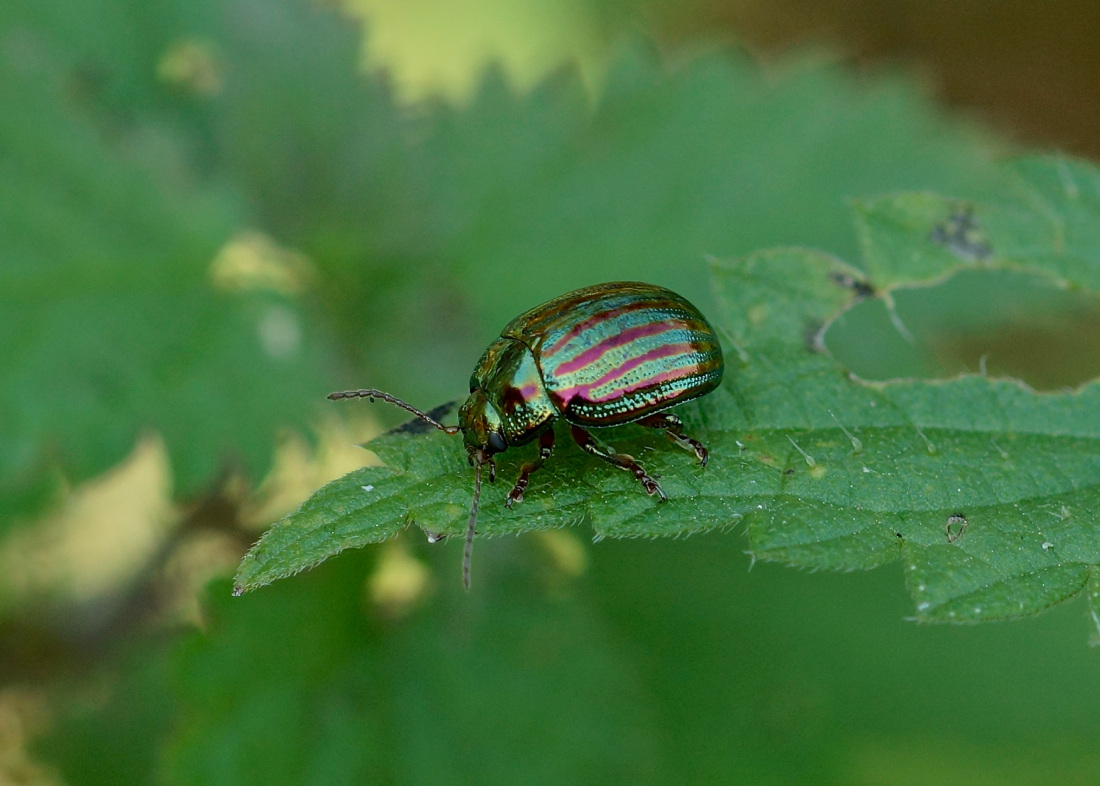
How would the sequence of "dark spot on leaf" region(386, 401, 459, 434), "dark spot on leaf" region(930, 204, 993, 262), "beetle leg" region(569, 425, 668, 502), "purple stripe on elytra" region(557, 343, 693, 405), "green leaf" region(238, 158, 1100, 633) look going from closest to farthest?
"green leaf" region(238, 158, 1100, 633) → "beetle leg" region(569, 425, 668, 502) → "dark spot on leaf" region(386, 401, 459, 434) → "purple stripe on elytra" region(557, 343, 693, 405) → "dark spot on leaf" region(930, 204, 993, 262)

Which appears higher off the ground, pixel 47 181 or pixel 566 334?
pixel 47 181

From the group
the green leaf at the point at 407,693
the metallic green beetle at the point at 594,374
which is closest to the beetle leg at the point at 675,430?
the metallic green beetle at the point at 594,374

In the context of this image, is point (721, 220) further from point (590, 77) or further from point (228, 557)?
point (228, 557)

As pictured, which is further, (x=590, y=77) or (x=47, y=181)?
(x=590, y=77)

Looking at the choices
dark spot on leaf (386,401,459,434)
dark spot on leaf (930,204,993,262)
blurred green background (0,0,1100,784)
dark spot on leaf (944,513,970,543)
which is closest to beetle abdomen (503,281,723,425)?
dark spot on leaf (386,401,459,434)

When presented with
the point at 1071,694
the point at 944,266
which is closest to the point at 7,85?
the point at 944,266

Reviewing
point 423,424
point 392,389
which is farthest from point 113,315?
point 423,424

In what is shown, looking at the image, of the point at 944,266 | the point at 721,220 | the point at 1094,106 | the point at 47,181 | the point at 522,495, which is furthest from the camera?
the point at 1094,106

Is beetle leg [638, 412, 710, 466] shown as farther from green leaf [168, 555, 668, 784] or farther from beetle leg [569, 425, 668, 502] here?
green leaf [168, 555, 668, 784]

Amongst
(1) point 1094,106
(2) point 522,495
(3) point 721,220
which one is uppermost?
(1) point 1094,106
